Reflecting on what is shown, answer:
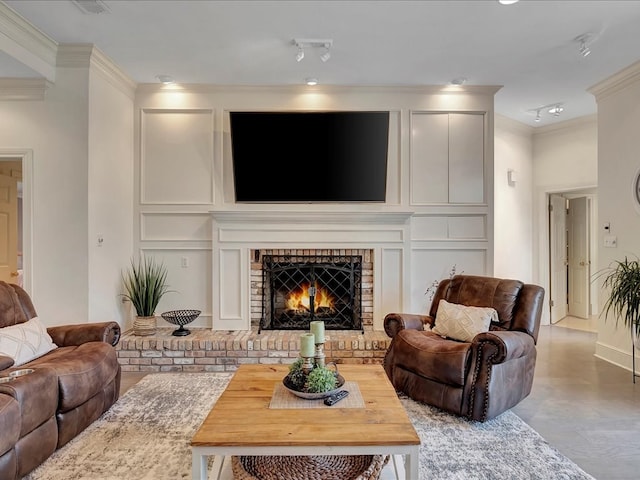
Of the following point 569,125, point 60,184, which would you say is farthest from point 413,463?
point 569,125

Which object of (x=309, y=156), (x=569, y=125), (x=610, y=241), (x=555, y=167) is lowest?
(x=610, y=241)

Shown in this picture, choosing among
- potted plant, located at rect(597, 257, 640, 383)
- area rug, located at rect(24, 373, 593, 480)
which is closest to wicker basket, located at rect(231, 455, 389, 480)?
area rug, located at rect(24, 373, 593, 480)

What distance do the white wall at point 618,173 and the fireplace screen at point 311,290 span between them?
8.77 ft

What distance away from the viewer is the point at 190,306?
14.0 ft

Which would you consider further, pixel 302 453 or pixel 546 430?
pixel 546 430

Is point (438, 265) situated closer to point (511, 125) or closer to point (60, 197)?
point (511, 125)

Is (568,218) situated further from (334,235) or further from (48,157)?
(48,157)

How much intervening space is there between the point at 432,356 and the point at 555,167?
4.25 m

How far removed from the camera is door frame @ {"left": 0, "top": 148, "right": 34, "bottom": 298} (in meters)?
3.44

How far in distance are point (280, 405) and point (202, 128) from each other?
335 centimetres

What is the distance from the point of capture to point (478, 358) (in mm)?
2572

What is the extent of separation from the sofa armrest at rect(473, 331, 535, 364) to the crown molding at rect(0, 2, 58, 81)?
13.6 ft

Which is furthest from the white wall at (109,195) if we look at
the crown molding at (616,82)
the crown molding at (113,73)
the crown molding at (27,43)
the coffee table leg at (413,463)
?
the crown molding at (616,82)

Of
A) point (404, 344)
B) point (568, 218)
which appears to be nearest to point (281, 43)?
point (404, 344)
